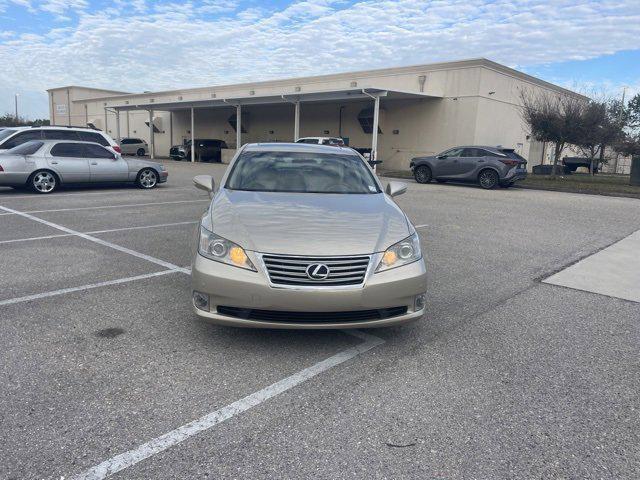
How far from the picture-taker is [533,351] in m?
3.90

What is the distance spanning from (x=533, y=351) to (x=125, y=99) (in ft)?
166

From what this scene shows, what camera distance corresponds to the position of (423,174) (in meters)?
20.9

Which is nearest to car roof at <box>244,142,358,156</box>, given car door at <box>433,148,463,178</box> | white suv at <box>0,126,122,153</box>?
white suv at <box>0,126,122,153</box>

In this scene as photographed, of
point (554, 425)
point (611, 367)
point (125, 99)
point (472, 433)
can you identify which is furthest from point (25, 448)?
point (125, 99)

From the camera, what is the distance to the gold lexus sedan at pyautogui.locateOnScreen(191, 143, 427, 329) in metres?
3.38

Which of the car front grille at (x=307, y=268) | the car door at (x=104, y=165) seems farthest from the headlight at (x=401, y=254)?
the car door at (x=104, y=165)

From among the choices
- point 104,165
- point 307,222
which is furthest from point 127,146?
point 307,222

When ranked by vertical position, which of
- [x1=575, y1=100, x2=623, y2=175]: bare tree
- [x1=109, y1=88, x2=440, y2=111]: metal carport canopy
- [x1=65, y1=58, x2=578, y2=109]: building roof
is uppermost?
[x1=65, y1=58, x2=578, y2=109]: building roof

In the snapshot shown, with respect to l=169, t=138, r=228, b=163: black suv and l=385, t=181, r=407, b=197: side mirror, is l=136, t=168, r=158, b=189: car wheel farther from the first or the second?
l=169, t=138, r=228, b=163: black suv

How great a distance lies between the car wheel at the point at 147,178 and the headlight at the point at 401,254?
1253 cm

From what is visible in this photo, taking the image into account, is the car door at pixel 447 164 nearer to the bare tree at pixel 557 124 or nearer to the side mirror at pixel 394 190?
the bare tree at pixel 557 124

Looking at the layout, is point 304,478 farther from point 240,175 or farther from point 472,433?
point 240,175

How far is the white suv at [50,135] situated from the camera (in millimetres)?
12960

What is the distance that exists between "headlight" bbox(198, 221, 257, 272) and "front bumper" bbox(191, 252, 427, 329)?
0.13 ft
